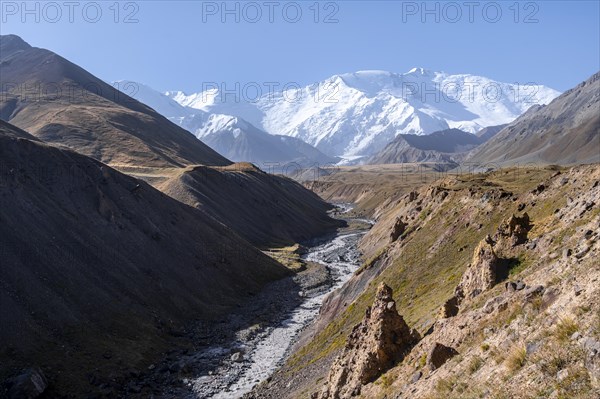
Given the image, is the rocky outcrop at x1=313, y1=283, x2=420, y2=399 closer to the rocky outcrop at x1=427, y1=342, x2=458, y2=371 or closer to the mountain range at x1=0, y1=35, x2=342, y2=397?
the rocky outcrop at x1=427, y1=342, x2=458, y2=371

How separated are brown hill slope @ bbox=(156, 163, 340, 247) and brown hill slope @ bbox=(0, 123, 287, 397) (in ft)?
71.6

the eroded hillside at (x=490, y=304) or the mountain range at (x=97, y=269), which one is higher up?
the mountain range at (x=97, y=269)

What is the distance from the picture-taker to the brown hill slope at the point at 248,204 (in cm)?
11369

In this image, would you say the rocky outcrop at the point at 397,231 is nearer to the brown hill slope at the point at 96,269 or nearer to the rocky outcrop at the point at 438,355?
the brown hill slope at the point at 96,269

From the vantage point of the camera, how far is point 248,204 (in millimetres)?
131375

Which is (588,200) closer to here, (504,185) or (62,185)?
(504,185)

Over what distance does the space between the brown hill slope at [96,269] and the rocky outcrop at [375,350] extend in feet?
84.7

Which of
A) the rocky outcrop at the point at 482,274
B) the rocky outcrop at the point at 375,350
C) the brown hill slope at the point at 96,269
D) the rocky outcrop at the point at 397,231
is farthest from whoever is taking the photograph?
the rocky outcrop at the point at 397,231

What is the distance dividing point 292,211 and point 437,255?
102063mm

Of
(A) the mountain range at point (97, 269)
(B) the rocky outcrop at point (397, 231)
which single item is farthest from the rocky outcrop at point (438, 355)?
(B) the rocky outcrop at point (397, 231)


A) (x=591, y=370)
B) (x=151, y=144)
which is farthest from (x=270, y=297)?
(x=151, y=144)

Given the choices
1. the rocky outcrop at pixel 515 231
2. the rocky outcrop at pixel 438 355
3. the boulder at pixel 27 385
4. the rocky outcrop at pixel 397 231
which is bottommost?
the rocky outcrop at pixel 397 231

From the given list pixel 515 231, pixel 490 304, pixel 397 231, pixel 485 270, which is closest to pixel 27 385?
pixel 485 270

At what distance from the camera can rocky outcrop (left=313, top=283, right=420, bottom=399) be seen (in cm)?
2406
